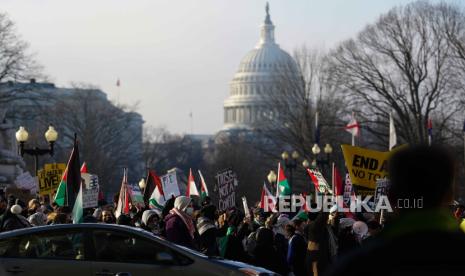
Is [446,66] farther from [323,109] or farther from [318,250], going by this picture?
[318,250]

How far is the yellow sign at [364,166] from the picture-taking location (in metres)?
19.3

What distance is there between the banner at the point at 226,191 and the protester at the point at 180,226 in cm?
640

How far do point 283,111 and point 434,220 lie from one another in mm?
70358

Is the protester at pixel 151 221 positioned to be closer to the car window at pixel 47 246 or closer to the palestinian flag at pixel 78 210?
the palestinian flag at pixel 78 210

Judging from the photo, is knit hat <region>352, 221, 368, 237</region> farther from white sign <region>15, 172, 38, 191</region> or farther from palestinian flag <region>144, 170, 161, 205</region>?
white sign <region>15, 172, 38, 191</region>

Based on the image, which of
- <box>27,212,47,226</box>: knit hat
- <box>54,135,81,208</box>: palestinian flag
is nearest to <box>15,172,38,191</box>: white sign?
<box>54,135,81,208</box>: palestinian flag

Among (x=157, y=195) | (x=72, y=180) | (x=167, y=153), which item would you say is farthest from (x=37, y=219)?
(x=167, y=153)

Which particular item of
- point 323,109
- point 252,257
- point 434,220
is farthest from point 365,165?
point 323,109

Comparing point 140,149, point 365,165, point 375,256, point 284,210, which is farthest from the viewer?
point 140,149

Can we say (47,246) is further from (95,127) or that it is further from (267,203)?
(95,127)

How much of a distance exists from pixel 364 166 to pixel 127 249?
26.9 ft

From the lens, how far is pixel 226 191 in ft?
72.2

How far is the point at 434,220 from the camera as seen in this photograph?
146 inches

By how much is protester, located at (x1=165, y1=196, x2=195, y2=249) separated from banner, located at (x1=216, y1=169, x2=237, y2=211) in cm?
640
